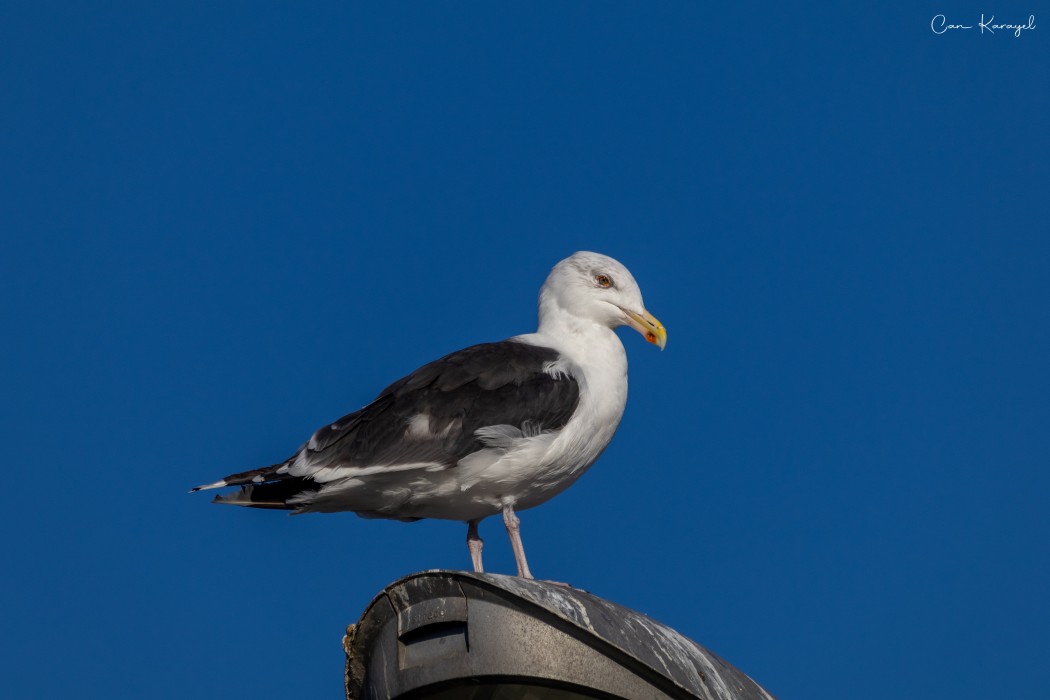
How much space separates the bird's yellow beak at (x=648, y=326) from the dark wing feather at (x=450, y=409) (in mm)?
1143

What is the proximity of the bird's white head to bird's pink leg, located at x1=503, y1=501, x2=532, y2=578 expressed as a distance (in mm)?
1906

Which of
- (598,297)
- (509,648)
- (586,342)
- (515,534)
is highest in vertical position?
(598,297)

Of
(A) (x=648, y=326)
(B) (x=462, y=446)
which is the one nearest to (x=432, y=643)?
(B) (x=462, y=446)

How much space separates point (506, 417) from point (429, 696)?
12.2 ft

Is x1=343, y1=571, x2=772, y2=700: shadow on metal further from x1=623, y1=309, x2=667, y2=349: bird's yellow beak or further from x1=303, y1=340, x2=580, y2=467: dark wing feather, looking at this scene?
x1=623, y1=309, x2=667, y2=349: bird's yellow beak

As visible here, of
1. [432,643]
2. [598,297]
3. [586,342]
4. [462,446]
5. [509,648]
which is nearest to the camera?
[509,648]

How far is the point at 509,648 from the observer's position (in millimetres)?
5281

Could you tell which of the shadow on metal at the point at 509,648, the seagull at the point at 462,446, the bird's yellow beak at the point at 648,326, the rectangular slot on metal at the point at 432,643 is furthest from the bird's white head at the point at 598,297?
the rectangular slot on metal at the point at 432,643

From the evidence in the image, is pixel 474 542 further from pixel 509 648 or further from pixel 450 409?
pixel 509 648

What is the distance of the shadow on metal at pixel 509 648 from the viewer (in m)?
5.28

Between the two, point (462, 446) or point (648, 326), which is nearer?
point (462, 446)

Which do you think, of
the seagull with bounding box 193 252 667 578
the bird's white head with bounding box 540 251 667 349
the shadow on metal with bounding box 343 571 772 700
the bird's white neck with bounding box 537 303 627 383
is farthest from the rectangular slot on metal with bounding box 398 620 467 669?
the bird's white head with bounding box 540 251 667 349

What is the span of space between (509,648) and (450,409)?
3749 mm

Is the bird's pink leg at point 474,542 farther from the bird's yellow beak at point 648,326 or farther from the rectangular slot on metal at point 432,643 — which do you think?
the rectangular slot on metal at point 432,643
